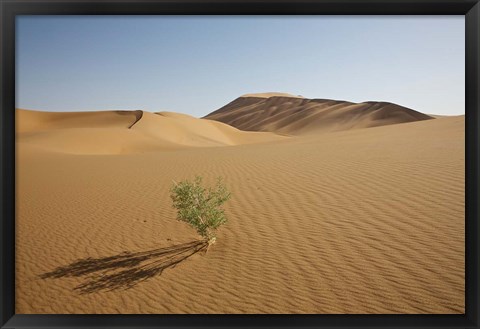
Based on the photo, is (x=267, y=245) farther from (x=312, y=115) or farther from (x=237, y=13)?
(x=312, y=115)

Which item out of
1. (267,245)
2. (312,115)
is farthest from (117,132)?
(312,115)

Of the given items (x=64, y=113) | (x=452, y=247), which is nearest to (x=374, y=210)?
(x=452, y=247)

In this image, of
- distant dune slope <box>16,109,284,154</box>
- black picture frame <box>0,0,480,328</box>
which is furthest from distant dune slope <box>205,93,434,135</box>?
black picture frame <box>0,0,480,328</box>

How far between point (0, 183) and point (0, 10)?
1637 millimetres

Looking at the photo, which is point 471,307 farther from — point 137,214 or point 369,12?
point 137,214

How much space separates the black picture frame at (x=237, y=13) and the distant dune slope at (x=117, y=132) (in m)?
22.0

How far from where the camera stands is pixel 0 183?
3102 millimetres

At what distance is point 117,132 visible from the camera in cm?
3212

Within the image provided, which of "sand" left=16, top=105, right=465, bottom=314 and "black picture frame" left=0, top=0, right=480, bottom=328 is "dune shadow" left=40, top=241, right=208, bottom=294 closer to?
"sand" left=16, top=105, right=465, bottom=314

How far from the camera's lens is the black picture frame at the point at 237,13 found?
9.92 ft

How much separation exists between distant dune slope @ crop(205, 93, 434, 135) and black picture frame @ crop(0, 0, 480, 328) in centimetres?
6064

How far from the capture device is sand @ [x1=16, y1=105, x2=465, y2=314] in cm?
399

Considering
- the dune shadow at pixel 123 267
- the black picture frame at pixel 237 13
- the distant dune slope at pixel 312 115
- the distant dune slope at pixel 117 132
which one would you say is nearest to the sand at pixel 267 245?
the dune shadow at pixel 123 267

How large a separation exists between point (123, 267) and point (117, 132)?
29517 millimetres
